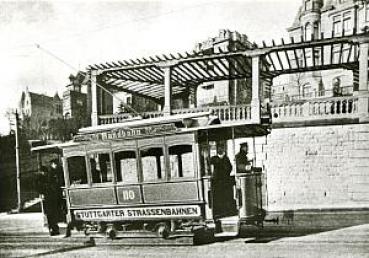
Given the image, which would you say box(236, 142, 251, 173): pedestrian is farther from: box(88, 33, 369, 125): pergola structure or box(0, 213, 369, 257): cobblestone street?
box(0, 213, 369, 257): cobblestone street

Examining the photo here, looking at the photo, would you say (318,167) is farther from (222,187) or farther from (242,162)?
(222,187)

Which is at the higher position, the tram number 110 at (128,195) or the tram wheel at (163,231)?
the tram number 110 at (128,195)

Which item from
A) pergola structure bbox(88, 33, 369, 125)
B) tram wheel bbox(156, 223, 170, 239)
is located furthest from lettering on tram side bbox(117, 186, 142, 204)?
pergola structure bbox(88, 33, 369, 125)

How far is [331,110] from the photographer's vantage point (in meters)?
5.41

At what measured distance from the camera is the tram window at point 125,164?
440cm

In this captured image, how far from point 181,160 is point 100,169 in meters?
1.09

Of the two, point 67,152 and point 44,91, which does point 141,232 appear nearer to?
point 67,152

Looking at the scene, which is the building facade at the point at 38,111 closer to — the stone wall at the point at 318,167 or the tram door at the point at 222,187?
the tram door at the point at 222,187

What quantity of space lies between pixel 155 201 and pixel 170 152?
1.99 feet

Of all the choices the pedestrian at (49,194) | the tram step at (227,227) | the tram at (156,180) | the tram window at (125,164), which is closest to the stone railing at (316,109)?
the tram at (156,180)

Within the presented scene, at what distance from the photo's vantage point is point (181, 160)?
432 cm

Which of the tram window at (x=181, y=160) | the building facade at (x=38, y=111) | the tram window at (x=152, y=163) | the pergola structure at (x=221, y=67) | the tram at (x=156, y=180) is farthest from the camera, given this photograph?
the building facade at (x=38, y=111)

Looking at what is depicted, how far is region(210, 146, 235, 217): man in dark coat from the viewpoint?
13.3ft

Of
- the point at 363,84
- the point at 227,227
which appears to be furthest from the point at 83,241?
the point at 363,84
